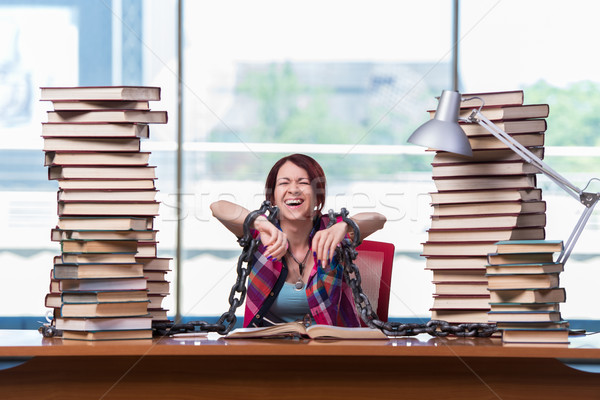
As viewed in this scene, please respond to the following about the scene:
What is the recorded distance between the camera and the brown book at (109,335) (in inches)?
66.9

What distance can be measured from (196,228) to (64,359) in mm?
2889

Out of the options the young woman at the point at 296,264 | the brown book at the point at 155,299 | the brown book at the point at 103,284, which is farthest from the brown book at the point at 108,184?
the young woman at the point at 296,264

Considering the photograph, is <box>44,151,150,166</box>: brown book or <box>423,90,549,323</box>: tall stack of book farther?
<box>423,90,549,323</box>: tall stack of book

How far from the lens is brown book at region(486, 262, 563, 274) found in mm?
1688

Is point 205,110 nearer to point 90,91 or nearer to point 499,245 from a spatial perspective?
point 90,91

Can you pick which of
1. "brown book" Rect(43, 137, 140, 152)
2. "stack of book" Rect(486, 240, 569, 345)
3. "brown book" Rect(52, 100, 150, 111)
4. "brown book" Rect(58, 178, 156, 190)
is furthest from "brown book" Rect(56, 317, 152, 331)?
"stack of book" Rect(486, 240, 569, 345)

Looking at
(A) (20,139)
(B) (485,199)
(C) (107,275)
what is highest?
(A) (20,139)

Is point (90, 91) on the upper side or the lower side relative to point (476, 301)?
upper

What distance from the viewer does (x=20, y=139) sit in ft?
14.6

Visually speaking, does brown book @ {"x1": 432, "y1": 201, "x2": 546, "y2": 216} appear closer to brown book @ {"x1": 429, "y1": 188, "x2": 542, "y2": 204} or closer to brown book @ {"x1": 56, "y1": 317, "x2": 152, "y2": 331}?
brown book @ {"x1": 429, "y1": 188, "x2": 542, "y2": 204}

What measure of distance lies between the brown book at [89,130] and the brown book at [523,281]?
1018mm

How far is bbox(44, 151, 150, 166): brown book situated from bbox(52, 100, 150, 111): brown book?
0.39ft

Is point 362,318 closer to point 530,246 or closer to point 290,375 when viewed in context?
point 290,375

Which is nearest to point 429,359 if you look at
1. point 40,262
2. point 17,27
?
point 40,262
